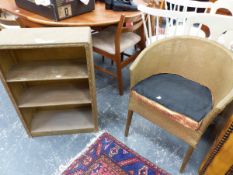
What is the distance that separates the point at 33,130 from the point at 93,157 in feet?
1.79

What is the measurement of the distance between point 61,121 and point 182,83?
3.35 ft

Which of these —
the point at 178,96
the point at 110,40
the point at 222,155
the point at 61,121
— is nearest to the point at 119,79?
the point at 110,40

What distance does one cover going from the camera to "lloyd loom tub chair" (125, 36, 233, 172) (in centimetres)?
113

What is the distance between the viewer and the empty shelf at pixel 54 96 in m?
1.37

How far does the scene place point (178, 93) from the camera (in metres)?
1.25

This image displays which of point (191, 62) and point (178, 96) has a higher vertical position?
point (191, 62)

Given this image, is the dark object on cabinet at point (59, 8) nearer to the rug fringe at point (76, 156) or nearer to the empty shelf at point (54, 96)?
the empty shelf at point (54, 96)

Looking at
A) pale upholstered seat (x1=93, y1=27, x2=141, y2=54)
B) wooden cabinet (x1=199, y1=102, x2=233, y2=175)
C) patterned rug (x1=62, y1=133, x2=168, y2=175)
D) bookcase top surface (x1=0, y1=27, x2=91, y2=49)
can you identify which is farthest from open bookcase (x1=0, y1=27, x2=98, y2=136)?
wooden cabinet (x1=199, y1=102, x2=233, y2=175)

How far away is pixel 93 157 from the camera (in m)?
1.46

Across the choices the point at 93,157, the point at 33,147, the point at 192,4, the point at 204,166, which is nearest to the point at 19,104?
the point at 33,147

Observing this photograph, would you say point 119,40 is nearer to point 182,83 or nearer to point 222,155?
point 182,83

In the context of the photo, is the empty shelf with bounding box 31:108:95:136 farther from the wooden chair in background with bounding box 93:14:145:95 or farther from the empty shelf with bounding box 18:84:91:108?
the wooden chair in background with bounding box 93:14:145:95

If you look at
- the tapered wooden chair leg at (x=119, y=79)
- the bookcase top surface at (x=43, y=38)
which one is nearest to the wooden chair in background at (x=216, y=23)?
the tapered wooden chair leg at (x=119, y=79)

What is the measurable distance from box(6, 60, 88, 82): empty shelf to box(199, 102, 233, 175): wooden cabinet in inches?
33.5
